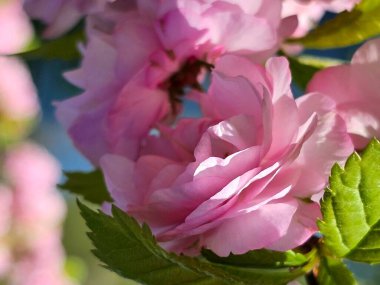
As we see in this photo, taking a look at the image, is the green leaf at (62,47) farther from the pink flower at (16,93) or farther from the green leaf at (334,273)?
the pink flower at (16,93)

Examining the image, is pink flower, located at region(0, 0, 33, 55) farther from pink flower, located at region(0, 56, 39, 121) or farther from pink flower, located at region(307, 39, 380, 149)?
pink flower, located at region(307, 39, 380, 149)

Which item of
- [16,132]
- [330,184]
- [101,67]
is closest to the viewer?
[330,184]

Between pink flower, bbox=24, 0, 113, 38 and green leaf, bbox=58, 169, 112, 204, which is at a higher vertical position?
pink flower, bbox=24, 0, 113, 38

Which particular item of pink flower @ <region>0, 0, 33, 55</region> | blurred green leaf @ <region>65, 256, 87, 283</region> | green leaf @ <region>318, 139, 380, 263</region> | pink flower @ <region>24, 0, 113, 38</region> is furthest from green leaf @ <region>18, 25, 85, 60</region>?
blurred green leaf @ <region>65, 256, 87, 283</region>

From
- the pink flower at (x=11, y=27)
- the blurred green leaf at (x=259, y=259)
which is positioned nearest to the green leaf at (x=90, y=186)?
the blurred green leaf at (x=259, y=259)

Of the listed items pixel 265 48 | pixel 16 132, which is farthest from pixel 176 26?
pixel 16 132

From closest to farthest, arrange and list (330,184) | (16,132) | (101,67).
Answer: (330,184)
(101,67)
(16,132)

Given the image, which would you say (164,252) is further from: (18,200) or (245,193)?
(18,200)
